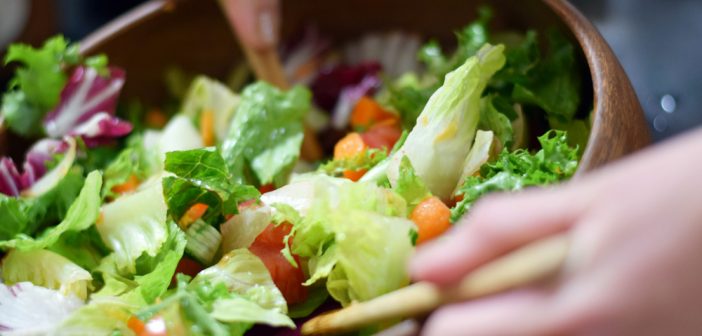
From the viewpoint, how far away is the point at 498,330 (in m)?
0.51

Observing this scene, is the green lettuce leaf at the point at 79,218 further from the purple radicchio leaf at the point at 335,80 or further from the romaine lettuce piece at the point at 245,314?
the purple radicchio leaf at the point at 335,80

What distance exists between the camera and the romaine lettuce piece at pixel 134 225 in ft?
2.99

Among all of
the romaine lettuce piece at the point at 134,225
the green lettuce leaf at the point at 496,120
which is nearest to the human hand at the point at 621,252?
the green lettuce leaf at the point at 496,120

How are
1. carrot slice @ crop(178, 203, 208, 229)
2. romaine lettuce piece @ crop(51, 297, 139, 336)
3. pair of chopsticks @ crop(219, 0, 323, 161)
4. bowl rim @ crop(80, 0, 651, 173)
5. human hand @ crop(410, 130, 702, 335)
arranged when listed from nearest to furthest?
human hand @ crop(410, 130, 702, 335) < bowl rim @ crop(80, 0, 651, 173) < romaine lettuce piece @ crop(51, 297, 139, 336) < carrot slice @ crop(178, 203, 208, 229) < pair of chopsticks @ crop(219, 0, 323, 161)

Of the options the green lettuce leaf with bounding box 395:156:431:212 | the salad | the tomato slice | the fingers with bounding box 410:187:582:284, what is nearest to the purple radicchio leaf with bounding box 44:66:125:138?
the salad

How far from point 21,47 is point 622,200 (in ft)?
3.10

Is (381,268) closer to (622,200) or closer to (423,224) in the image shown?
(423,224)

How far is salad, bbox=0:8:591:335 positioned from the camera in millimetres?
781

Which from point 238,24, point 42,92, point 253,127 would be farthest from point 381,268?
point 42,92

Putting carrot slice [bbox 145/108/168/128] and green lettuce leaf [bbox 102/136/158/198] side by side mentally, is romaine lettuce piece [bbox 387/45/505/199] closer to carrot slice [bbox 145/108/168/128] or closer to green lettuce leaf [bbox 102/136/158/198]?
green lettuce leaf [bbox 102/136/158/198]

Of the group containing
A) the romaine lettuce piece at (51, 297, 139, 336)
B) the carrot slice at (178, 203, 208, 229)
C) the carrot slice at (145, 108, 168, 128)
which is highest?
the carrot slice at (178, 203, 208, 229)

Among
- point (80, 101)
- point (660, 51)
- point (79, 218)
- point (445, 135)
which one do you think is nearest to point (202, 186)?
point (79, 218)

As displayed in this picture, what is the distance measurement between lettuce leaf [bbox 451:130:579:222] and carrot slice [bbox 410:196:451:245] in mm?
10

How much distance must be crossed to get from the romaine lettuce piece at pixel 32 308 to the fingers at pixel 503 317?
1.54 ft
